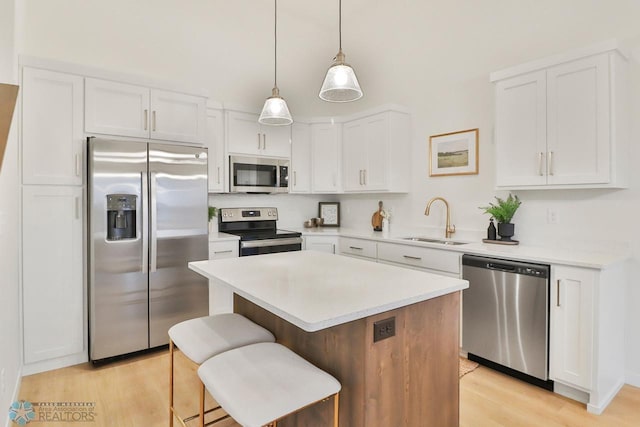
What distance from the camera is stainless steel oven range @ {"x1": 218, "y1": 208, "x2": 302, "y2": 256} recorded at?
370 cm

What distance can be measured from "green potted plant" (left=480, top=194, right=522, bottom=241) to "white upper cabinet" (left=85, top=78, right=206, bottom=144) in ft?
8.86

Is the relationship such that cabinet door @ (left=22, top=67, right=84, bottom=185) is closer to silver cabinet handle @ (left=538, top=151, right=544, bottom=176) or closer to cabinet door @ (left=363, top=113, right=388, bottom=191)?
cabinet door @ (left=363, top=113, right=388, bottom=191)

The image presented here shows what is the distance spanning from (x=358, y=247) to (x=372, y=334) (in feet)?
8.02

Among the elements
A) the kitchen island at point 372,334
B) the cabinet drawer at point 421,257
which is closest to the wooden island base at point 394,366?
the kitchen island at point 372,334

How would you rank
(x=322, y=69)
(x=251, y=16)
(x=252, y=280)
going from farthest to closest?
1. (x=322, y=69)
2. (x=251, y=16)
3. (x=252, y=280)

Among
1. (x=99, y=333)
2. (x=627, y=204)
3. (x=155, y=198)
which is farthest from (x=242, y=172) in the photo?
(x=627, y=204)

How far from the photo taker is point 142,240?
2879mm

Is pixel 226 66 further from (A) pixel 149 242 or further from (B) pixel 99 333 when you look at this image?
(B) pixel 99 333

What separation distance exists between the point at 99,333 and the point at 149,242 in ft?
2.53

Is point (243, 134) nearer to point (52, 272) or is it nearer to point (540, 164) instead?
point (52, 272)

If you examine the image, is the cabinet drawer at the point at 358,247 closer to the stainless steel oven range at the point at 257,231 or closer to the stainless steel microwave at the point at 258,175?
the stainless steel oven range at the point at 257,231

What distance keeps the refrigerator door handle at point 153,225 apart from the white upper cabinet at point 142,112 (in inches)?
17.8

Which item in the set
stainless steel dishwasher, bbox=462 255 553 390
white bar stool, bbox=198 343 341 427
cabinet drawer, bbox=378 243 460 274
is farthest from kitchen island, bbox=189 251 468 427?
cabinet drawer, bbox=378 243 460 274

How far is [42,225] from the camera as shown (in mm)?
2602
